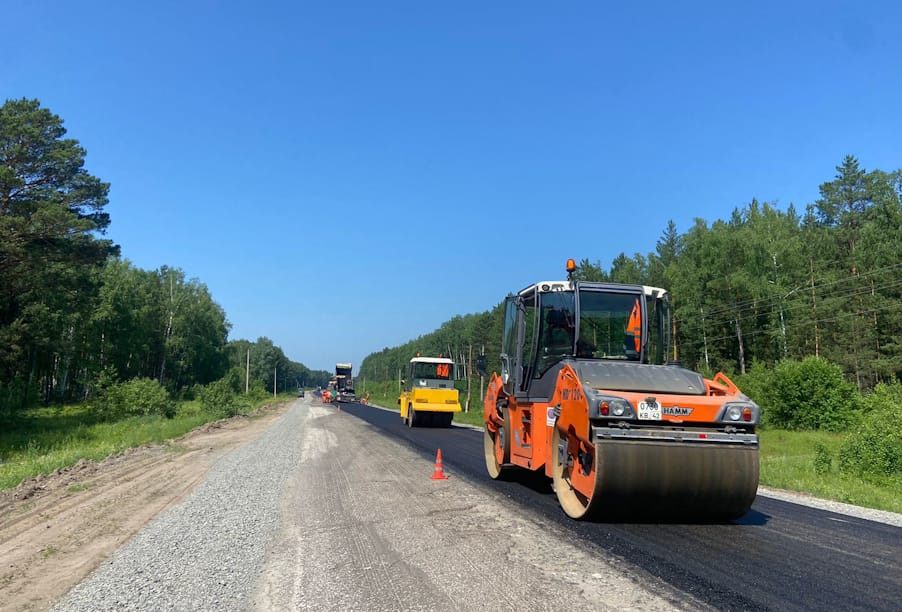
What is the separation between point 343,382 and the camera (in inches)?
2731

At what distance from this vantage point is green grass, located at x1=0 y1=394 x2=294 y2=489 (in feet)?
52.4

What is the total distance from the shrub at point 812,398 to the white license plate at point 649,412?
876 inches

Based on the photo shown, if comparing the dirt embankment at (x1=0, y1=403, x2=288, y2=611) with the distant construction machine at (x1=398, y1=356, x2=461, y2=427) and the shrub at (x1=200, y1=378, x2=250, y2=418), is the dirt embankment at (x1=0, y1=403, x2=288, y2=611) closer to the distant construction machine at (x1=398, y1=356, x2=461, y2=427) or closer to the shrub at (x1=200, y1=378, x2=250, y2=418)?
the distant construction machine at (x1=398, y1=356, x2=461, y2=427)

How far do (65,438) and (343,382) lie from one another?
44310mm

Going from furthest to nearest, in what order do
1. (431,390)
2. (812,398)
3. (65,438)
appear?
1. (431,390)
2. (65,438)
3. (812,398)

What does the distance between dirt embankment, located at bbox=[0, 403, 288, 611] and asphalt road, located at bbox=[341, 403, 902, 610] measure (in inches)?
208

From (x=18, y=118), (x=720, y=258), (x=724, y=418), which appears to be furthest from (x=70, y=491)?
(x=720, y=258)

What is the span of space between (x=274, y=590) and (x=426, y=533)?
2171 millimetres

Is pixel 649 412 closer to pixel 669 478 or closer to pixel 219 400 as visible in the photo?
pixel 669 478

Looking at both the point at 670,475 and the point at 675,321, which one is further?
the point at 675,321

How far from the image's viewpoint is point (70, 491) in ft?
35.3

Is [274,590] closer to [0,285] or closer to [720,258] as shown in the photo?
[0,285]

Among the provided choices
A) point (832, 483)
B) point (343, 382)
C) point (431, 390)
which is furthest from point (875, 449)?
point (343, 382)

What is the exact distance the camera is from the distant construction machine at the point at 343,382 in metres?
69.2
